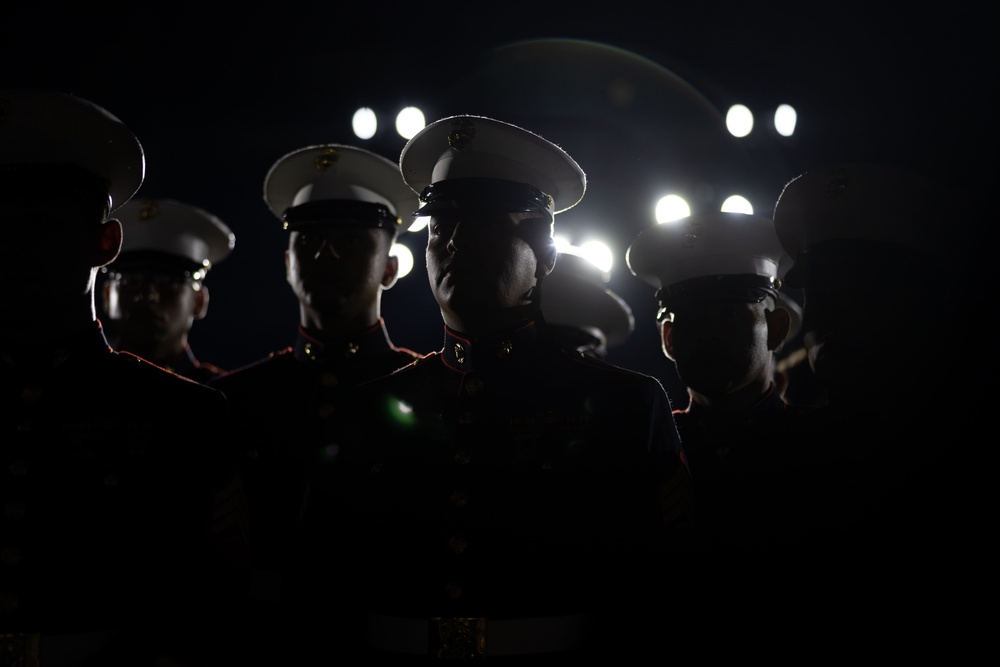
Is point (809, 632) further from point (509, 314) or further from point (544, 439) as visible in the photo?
point (509, 314)

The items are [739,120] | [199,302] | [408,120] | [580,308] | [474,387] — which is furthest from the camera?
[408,120]

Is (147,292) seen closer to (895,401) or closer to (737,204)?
(895,401)

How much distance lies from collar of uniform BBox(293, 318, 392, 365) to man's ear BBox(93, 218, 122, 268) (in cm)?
142

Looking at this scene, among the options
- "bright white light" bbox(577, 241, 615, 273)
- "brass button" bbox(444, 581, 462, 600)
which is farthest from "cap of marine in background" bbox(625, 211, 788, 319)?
"bright white light" bbox(577, 241, 615, 273)

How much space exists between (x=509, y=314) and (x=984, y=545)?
68.8 inches

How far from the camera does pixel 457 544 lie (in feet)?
8.52

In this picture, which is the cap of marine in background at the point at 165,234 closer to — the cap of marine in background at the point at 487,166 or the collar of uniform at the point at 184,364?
the collar of uniform at the point at 184,364

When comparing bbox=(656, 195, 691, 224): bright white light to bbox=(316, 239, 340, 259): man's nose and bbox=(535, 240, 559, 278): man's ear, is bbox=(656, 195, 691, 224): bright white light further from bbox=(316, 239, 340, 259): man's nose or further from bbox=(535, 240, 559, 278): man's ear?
bbox=(535, 240, 559, 278): man's ear

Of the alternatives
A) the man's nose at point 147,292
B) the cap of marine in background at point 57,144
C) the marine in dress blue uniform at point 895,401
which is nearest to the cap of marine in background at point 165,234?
the man's nose at point 147,292

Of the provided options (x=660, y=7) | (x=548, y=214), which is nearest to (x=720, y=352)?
(x=548, y=214)

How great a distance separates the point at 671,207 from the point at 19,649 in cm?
665

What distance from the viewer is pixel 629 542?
2.73 metres

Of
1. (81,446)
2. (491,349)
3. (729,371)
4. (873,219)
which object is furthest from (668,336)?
(81,446)

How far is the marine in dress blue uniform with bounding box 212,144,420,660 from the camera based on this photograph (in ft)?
11.9
